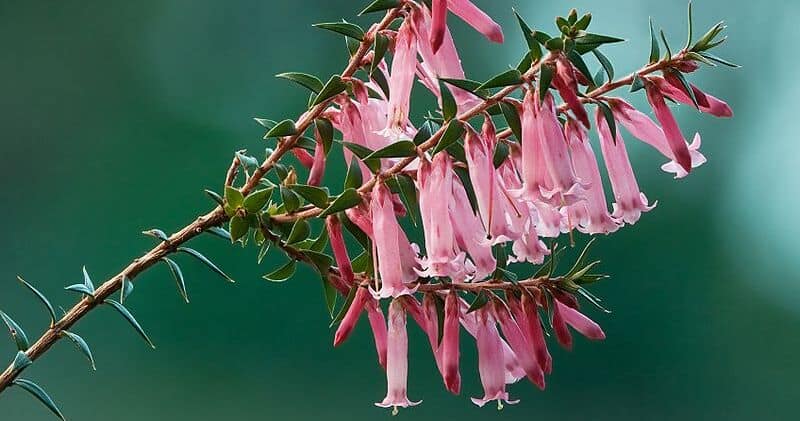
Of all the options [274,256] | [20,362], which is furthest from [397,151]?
[274,256]

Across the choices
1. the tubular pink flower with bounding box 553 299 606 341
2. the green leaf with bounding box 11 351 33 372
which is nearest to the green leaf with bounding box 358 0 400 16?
the tubular pink flower with bounding box 553 299 606 341

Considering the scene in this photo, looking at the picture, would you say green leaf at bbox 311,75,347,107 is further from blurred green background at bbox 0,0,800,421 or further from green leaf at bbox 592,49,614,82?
blurred green background at bbox 0,0,800,421

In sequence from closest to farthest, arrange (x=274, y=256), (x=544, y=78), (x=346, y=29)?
(x=544, y=78), (x=346, y=29), (x=274, y=256)

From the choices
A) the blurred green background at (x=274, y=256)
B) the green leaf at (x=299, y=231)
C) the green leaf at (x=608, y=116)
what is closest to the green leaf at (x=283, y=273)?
the green leaf at (x=299, y=231)

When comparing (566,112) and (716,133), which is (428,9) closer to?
(566,112)

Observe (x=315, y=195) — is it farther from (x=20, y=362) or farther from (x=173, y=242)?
(x=20, y=362)


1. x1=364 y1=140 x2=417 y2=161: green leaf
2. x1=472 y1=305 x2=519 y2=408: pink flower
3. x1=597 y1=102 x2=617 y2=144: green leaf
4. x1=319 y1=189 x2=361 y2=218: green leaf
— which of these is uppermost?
x1=597 y1=102 x2=617 y2=144: green leaf

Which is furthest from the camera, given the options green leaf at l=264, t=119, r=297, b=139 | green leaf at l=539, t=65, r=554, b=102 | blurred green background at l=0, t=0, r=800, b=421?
blurred green background at l=0, t=0, r=800, b=421
